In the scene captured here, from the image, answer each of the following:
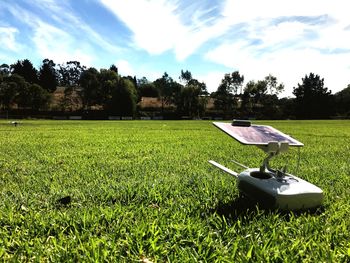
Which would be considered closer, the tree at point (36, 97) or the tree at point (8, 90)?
the tree at point (8, 90)

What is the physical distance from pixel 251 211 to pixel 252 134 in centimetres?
69

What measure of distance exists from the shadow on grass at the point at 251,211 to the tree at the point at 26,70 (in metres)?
99.6

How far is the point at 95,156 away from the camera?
6.48 m

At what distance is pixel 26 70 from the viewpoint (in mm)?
94188

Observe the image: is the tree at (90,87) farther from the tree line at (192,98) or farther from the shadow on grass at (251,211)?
the shadow on grass at (251,211)

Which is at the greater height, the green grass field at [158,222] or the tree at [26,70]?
the tree at [26,70]

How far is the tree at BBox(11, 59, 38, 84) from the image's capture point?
307ft

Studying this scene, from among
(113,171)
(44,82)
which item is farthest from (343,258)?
(44,82)

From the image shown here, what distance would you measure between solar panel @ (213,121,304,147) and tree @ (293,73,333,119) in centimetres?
8389

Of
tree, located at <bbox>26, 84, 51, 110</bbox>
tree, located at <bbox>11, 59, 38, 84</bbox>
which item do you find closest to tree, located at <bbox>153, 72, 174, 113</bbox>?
tree, located at <bbox>26, 84, 51, 110</bbox>

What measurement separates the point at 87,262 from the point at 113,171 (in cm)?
298

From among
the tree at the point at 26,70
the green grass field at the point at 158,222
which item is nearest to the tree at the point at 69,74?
the tree at the point at 26,70

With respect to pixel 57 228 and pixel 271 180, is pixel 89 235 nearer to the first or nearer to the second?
pixel 57 228

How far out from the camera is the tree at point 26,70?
307ft
